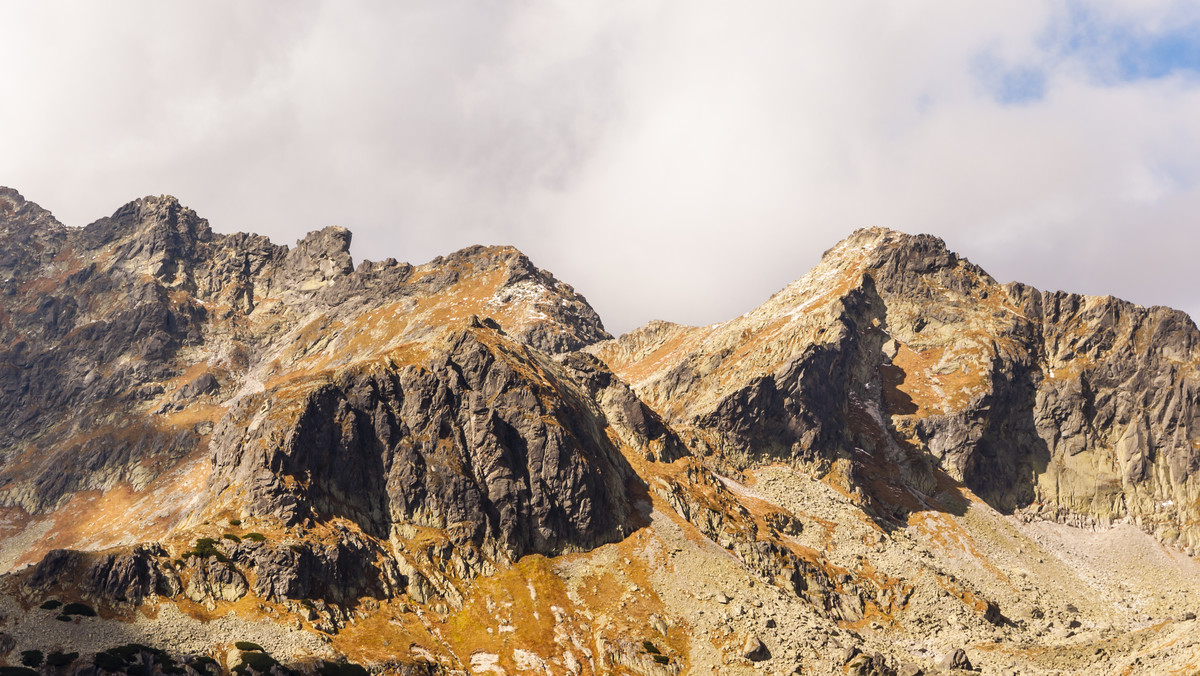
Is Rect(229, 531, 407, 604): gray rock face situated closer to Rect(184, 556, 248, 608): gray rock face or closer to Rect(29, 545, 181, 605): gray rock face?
Rect(184, 556, 248, 608): gray rock face

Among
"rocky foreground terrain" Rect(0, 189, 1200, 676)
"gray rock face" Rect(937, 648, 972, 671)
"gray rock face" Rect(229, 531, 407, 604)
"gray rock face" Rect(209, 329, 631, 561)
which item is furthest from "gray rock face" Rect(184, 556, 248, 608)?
"gray rock face" Rect(937, 648, 972, 671)

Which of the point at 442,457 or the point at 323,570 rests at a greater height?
the point at 442,457

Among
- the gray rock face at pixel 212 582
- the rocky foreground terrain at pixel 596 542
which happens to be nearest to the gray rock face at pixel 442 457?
the rocky foreground terrain at pixel 596 542

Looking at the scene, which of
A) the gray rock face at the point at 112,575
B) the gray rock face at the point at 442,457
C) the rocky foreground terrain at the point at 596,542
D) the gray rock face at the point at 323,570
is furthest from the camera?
the gray rock face at the point at 442,457

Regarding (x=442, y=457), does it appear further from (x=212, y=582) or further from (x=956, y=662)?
(x=956, y=662)

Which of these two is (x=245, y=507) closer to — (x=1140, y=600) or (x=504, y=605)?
(x=504, y=605)

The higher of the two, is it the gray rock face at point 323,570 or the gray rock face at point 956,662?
the gray rock face at point 323,570

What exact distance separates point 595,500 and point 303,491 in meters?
49.9

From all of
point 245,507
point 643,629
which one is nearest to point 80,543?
point 245,507

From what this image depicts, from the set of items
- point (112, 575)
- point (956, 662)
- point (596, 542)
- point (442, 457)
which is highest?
point (442, 457)

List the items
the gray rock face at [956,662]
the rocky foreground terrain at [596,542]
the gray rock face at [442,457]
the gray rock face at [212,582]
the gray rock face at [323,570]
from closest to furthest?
the rocky foreground terrain at [596,542], the gray rock face at [212,582], the gray rock face at [323,570], the gray rock face at [956,662], the gray rock face at [442,457]

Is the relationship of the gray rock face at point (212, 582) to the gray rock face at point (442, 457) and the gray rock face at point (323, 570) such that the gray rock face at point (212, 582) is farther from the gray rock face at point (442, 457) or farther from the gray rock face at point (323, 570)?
the gray rock face at point (442, 457)

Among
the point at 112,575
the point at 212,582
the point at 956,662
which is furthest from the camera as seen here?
the point at 956,662

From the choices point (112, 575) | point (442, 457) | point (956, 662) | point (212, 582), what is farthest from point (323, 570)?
point (956, 662)
